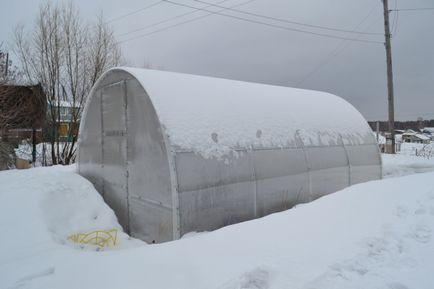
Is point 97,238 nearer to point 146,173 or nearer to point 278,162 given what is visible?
point 146,173

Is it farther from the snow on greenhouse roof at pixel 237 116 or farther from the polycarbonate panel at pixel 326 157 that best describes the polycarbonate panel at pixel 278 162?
the polycarbonate panel at pixel 326 157

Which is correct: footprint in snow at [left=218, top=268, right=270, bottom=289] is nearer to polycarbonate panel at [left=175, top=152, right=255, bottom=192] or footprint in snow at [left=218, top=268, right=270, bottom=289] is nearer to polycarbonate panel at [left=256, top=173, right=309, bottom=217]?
polycarbonate panel at [left=175, top=152, right=255, bottom=192]

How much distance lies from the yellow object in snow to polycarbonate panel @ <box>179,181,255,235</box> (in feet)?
5.28

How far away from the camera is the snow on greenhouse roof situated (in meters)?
5.32

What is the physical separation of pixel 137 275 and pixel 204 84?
15.5ft

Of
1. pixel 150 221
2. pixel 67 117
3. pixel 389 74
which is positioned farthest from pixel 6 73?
pixel 389 74

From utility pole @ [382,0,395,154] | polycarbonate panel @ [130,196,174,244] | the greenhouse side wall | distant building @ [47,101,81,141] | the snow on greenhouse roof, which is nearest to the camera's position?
the greenhouse side wall

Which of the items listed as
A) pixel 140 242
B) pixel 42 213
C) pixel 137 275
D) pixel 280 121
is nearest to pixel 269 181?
pixel 280 121

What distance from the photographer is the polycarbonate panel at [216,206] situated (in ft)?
15.9

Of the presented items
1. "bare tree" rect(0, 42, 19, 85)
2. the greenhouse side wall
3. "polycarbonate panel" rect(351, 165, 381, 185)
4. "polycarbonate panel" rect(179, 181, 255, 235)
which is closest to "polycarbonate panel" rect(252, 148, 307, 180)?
the greenhouse side wall

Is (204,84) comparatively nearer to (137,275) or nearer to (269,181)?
(269,181)

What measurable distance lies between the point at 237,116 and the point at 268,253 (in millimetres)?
3670

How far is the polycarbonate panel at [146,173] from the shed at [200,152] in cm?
2

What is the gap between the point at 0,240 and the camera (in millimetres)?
4262
